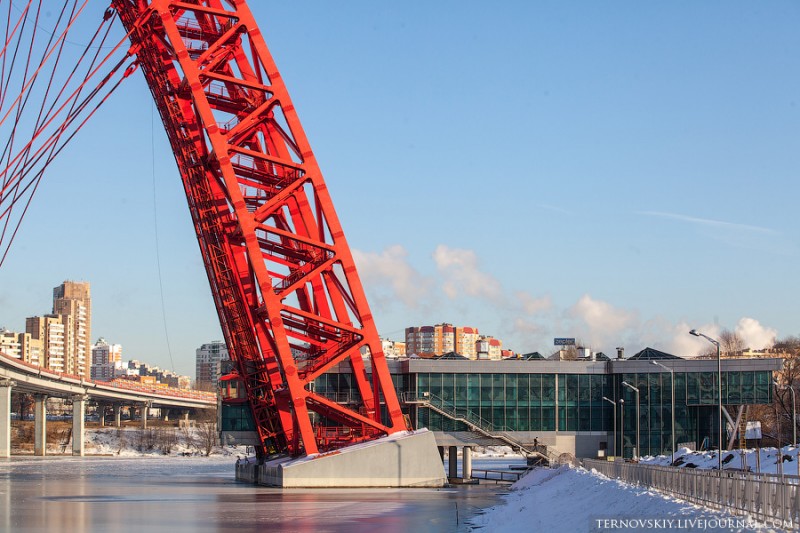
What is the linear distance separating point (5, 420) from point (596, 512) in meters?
118

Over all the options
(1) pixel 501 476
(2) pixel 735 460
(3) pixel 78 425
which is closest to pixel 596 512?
(2) pixel 735 460

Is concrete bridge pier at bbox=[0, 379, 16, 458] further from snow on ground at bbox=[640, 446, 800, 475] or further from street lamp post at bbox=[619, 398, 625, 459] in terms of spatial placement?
snow on ground at bbox=[640, 446, 800, 475]

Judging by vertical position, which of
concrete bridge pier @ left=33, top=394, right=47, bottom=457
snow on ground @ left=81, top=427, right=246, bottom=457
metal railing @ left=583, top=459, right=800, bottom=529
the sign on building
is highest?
metal railing @ left=583, top=459, right=800, bottom=529

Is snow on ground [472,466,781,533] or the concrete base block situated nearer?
snow on ground [472,466,781,533]

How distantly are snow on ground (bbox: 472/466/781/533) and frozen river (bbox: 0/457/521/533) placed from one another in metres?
1.65

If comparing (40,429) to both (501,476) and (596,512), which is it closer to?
(501,476)

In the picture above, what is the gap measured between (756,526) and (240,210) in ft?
114

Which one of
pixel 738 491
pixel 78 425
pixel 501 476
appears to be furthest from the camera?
pixel 78 425

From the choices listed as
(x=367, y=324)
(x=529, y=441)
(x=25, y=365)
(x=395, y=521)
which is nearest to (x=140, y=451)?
(x=25, y=365)

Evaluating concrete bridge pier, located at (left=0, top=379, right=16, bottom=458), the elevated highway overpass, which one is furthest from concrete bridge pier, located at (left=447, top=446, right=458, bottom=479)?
concrete bridge pier, located at (left=0, top=379, right=16, bottom=458)

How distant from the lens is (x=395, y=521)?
3741 centimetres

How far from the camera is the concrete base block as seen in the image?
53.9 m

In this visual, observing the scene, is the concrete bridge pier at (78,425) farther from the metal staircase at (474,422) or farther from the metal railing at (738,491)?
the metal railing at (738,491)

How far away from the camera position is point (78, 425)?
531 feet
